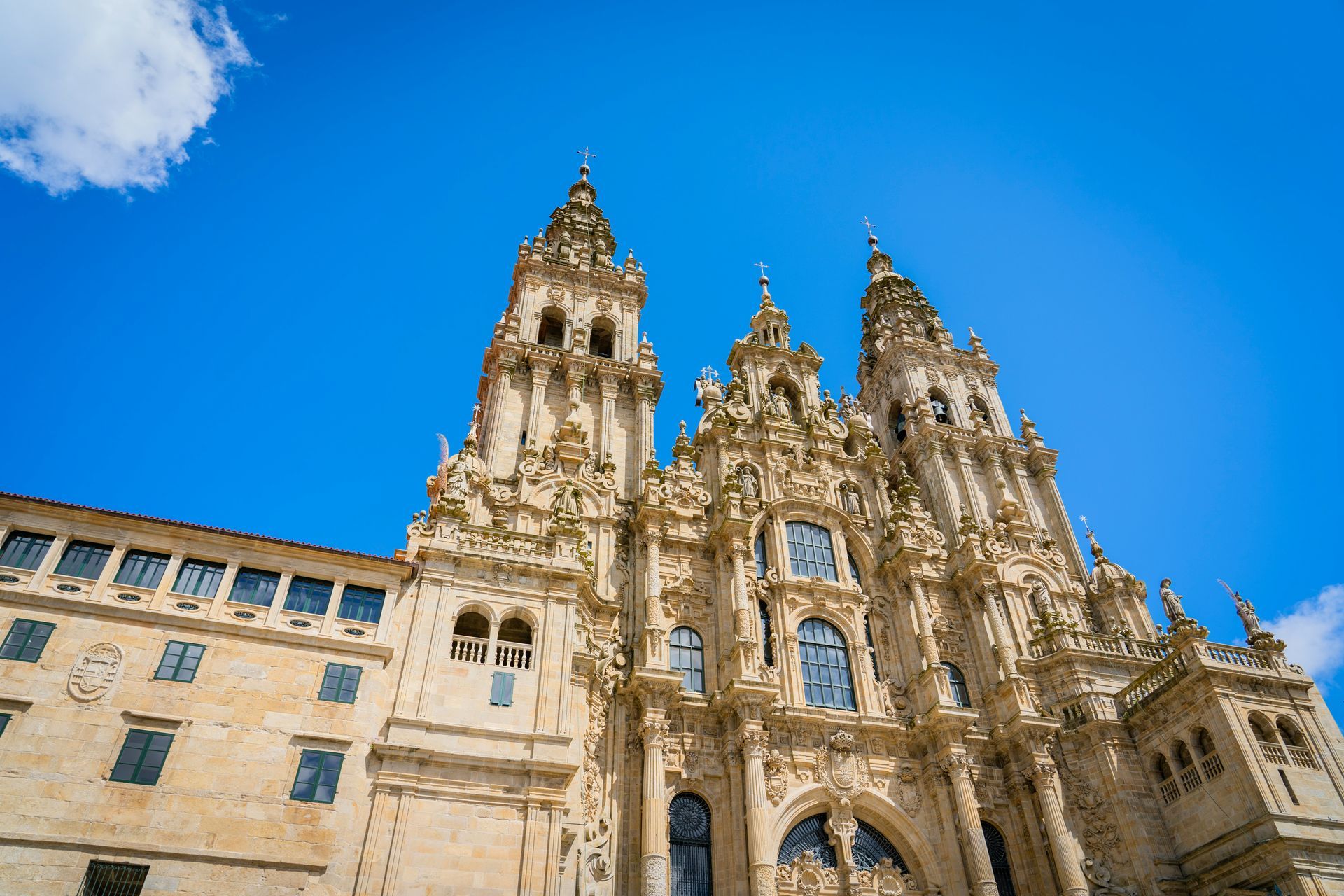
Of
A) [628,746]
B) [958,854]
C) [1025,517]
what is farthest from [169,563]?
[1025,517]

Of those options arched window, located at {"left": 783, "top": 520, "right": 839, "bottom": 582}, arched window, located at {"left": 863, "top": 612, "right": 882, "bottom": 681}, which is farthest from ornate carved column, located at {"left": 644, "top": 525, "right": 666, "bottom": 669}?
arched window, located at {"left": 863, "top": 612, "right": 882, "bottom": 681}

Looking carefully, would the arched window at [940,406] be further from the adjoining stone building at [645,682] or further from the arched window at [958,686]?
the arched window at [958,686]

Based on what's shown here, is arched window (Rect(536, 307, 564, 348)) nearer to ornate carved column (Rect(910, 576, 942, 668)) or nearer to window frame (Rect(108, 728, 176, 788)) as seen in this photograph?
ornate carved column (Rect(910, 576, 942, 668))

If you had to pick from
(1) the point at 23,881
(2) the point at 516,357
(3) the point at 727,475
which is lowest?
(1) the point at 23,881

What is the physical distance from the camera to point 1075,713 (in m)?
28.1

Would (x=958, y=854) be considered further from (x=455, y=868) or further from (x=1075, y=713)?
(x=455, y=868)

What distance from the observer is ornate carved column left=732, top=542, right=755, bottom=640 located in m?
27.2

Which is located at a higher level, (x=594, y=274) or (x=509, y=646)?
(x=594, y=274)

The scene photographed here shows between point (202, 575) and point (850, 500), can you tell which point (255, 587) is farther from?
point (850, 500)

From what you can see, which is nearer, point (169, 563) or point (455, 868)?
point (455, 868)

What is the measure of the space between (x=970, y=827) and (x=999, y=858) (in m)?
2.52

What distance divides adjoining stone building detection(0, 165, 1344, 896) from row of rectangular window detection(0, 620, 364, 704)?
6 cm

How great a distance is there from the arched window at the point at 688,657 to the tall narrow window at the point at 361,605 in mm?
9263

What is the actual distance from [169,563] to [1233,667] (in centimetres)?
2737
